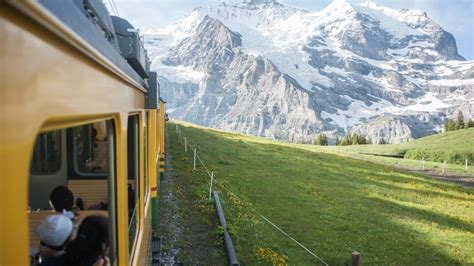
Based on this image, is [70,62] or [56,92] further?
[70,62]

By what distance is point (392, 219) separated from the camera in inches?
644

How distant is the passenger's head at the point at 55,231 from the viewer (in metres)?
2.60

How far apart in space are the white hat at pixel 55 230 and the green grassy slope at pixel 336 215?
6996 millimetres

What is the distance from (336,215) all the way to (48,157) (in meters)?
12.0

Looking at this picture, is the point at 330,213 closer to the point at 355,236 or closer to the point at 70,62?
the point at 355,236

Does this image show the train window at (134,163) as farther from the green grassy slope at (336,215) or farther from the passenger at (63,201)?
the green grassy slope at (336,215)

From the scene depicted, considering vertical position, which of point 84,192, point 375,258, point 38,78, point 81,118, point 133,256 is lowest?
point 375,258

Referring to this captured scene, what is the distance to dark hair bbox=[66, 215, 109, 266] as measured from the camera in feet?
8.62

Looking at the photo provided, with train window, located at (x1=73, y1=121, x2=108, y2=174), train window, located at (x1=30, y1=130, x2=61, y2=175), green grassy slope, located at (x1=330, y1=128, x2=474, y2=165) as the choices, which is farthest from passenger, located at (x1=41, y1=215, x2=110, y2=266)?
green grassy slope, located at (x1=330, y1=128, x2=474, y2=165)

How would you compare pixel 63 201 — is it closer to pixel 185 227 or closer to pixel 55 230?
pixel 55 230

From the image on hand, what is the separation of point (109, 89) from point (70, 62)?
954 mm

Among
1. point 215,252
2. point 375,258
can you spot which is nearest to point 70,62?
point 215,252

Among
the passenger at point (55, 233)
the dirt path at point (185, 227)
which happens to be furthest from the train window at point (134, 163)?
the dirt path at point (185, 227)

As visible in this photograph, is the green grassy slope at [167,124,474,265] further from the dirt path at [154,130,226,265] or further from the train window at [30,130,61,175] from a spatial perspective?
the train window at [30,130,61,175]
